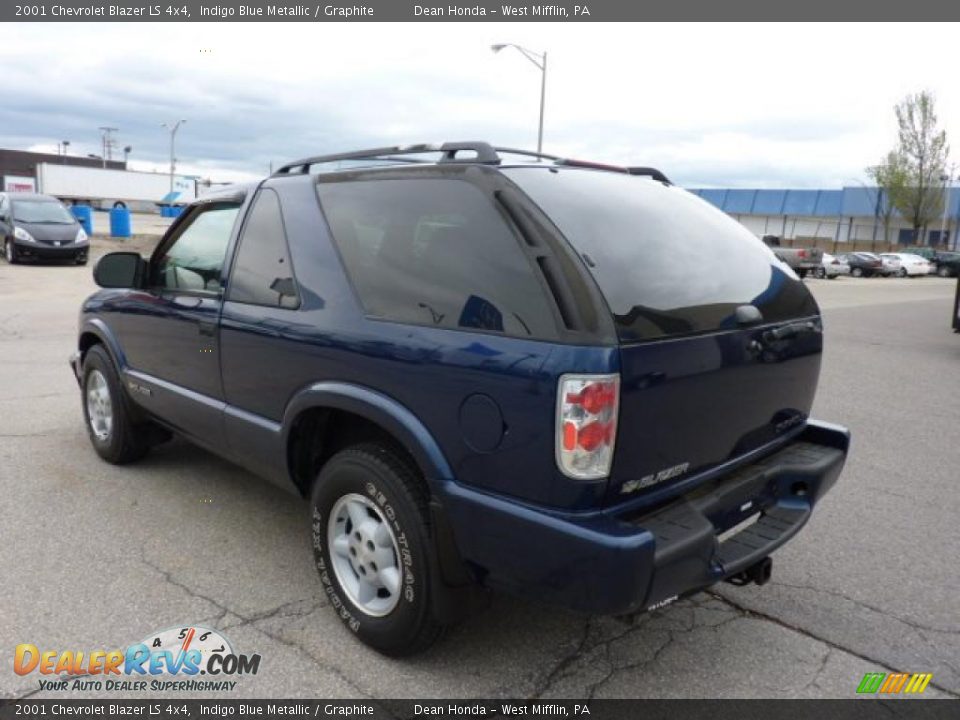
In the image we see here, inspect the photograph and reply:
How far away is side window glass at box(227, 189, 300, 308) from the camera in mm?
3236

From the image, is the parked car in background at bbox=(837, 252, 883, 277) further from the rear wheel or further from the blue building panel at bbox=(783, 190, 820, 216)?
the rear wheel

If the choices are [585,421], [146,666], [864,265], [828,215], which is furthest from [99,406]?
[828,215]

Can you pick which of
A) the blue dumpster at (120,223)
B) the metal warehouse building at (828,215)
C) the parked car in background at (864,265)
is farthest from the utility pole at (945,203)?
the blue dumpster at (120,223)

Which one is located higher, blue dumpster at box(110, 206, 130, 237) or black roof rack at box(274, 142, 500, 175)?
black roof rack at box(274, 142, 500, 175)

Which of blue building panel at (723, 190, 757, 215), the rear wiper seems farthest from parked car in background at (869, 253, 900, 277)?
the rear wiper

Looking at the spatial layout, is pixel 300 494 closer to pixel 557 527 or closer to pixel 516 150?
pixel 557 527

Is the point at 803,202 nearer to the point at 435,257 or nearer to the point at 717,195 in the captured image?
the point at 717,195

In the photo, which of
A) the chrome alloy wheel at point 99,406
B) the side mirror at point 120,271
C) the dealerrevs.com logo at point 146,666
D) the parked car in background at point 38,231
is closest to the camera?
the dealerrevs.com logo at point 146,666

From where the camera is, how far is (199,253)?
13.1ft

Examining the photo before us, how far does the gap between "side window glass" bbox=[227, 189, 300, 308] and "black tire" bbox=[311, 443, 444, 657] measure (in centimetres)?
76

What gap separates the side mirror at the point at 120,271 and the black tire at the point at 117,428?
23.2 inches

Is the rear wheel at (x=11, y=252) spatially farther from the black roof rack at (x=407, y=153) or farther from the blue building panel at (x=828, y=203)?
the blue building panel at (x=828, y=203)

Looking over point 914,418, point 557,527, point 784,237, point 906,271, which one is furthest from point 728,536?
point 784,237

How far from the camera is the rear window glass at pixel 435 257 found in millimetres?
2428
